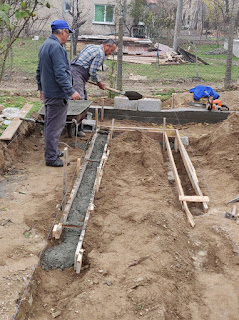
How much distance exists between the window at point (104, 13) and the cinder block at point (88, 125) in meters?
19.5

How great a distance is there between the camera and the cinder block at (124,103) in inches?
341

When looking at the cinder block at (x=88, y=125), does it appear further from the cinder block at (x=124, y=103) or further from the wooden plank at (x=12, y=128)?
the wooden plank at (x=12, y=128)

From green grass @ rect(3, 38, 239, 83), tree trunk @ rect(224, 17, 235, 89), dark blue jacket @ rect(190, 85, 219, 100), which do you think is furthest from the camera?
green grass @ rect(3, 38, 239, 83)

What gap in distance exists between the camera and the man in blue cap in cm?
539

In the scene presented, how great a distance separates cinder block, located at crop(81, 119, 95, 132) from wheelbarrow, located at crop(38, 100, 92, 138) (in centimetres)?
56

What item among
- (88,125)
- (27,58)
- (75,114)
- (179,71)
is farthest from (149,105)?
(27,58)

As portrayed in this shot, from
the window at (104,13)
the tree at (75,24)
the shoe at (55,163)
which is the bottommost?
the shoe at (55,163)

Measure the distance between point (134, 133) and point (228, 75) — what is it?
239 inches

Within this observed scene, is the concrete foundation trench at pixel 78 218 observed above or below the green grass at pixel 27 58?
below

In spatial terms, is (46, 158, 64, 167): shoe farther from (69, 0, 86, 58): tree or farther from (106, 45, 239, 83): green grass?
(106, 45, 239, 83): green grass

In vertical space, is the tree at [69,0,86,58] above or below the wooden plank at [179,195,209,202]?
above

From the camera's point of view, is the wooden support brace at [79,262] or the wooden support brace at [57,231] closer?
the wooden support brace at [79,262]

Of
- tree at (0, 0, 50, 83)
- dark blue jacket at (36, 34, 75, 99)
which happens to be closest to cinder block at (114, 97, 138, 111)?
dark blue jacket at (36, 34, 75, 99)

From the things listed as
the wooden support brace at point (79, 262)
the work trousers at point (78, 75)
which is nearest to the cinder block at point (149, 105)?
the work trousers at point (78, 75)
